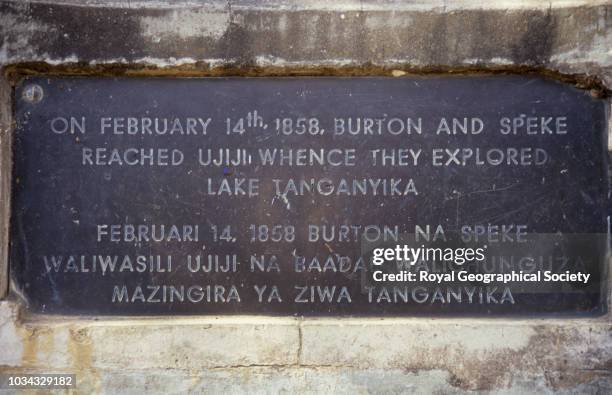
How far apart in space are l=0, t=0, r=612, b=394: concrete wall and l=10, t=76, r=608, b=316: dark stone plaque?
0.28 ft

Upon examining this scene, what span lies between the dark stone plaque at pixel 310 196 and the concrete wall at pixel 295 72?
86 mm

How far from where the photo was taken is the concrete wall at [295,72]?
2.56 meters

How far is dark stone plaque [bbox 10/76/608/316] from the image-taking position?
2.63 m

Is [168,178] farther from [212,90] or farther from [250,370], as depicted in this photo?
[250,370]

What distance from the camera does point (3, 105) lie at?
2658mm

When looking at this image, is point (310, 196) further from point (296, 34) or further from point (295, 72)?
point (296, 34)

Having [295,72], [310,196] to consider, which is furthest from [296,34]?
[310,196]

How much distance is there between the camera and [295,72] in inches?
106

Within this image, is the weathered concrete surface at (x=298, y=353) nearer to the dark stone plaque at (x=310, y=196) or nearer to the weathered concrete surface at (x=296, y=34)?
the dark stone plaque at (x=310, y=196)

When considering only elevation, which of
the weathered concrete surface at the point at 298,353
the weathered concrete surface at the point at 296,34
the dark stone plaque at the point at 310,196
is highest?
the weathered concrete surface at the point at 296,34

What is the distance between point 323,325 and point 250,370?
1.25 ft

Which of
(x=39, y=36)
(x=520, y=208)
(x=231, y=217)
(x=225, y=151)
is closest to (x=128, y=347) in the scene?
(x=231, y=217)

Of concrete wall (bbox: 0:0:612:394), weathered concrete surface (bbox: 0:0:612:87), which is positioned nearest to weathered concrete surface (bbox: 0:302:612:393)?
concrete wall (bbox: 0:0:612:394)

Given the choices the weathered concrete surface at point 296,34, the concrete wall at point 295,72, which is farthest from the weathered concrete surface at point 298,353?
the weathered concrete surface at point 296,34
